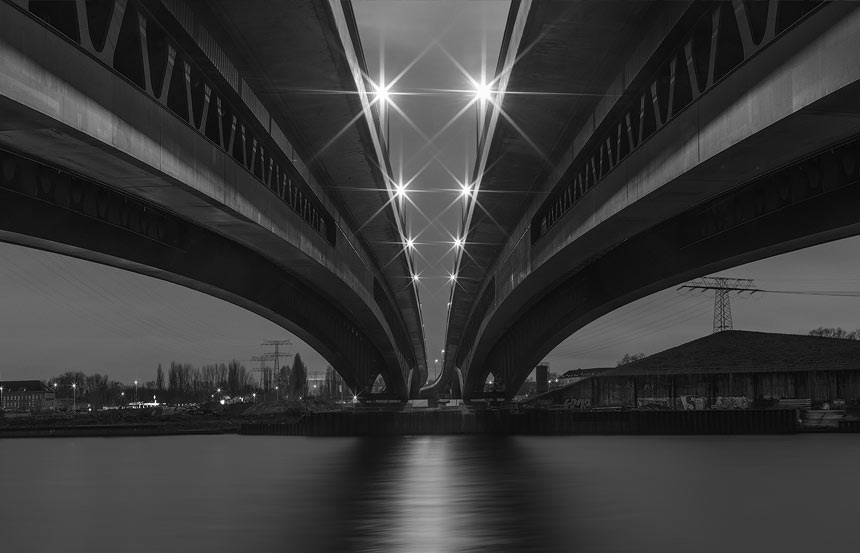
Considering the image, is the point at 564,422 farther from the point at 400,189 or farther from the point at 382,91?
the point at 382,91

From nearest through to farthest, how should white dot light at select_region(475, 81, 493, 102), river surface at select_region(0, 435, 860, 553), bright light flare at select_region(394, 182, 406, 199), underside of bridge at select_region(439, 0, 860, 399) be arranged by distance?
underside of bridge at select_region(439, 0, 860, 399) < river surface at select_region(0, 435, 860, 553) < white dot light at select_region(475, 81, 493, 102) < bright light flare at select_region(394, 182, 406, 199)

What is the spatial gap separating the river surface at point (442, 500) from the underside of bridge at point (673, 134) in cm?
844

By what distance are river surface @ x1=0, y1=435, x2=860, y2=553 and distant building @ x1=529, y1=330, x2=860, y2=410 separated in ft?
118

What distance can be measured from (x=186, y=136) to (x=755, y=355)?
3326 inches

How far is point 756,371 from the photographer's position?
9138cm

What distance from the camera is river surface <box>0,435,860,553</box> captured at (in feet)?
75.1

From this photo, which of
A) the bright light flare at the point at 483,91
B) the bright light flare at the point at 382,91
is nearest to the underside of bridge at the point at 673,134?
the bright light flare at the point at 483,91

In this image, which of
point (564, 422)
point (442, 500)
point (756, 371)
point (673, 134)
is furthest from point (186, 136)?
point (756, 371)

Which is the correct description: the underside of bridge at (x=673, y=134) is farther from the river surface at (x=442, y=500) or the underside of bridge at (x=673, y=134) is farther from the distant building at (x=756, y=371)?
the distant building at (x=756, y=371)

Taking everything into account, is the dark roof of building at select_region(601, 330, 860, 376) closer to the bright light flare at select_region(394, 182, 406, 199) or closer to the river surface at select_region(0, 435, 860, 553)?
the river surface at select_region(0, 435, 860, 553)

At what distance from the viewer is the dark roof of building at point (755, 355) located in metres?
87.8

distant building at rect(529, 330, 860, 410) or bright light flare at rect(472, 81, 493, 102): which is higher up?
bright light flare at rect(472, 81, 493, 102)

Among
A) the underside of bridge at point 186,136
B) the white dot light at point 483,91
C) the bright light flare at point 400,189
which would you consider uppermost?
the white dot light at point 483,91

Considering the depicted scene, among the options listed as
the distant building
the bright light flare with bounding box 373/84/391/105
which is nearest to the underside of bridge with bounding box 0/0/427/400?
the bright light flare with bounding box 373/84/391/105
